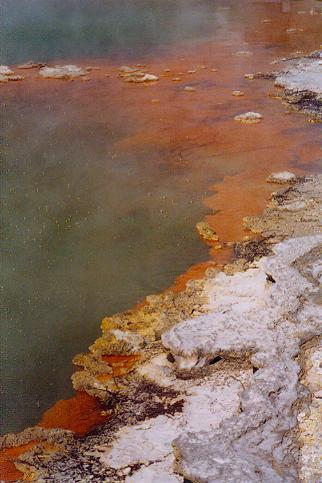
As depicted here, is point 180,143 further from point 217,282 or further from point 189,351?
point 189,351

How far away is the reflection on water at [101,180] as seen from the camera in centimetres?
458

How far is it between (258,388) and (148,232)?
8.18ft

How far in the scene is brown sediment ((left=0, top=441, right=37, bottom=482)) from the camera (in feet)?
10.9

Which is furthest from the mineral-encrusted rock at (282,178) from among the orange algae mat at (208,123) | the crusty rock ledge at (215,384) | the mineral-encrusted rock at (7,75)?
the mineral-encrusted rock at (7,75)

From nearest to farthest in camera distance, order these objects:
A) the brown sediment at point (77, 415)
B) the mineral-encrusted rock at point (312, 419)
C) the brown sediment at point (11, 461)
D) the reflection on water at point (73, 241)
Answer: the mineral-encrusted rock at point (312, 419)
the brown sediment at point (11, 461)
the brown sediment at point (77, 415)
the reflection on water at point (73, 241)

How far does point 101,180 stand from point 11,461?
376 centimetres

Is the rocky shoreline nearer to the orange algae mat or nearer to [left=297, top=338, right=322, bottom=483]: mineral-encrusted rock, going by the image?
[left=297, top=338, right=322, bottom=483]: mineral-encrusted rock

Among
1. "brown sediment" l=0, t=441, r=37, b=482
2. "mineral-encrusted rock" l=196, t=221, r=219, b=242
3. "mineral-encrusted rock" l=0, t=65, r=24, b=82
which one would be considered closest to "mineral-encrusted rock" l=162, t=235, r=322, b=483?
"mineral-encrusted rock" l=196, t=221, r=219, b=242

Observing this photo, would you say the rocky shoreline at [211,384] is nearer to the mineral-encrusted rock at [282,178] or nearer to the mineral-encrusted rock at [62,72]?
the mineral-encrusted rock at [282,178]

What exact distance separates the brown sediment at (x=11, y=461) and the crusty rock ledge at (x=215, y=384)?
56 millimetres

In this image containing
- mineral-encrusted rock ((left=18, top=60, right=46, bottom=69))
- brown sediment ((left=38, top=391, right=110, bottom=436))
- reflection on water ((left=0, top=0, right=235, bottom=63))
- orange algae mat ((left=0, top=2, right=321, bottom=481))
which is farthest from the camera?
reflection on water ((left=0, top=0, right=235, bottom=63))

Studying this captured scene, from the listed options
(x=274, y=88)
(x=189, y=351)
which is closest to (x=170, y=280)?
(x=189, y=351)

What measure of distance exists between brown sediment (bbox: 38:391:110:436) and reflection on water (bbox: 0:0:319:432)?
83 millimetres

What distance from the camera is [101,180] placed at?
6738 millimetres
